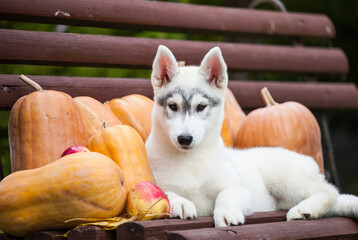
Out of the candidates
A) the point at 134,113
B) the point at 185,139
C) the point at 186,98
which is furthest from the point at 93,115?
the point at 185,139

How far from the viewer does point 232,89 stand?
5.92 m

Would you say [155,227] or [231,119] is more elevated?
[231,119]

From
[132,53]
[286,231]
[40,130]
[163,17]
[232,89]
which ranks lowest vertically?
[286,231]

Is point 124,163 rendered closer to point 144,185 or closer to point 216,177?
point 144,185

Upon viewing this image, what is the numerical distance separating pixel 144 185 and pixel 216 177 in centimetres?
68

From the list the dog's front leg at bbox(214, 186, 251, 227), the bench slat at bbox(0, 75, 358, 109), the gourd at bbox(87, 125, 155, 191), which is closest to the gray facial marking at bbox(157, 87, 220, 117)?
the gourd at bbox(87, 125, 155, 191)

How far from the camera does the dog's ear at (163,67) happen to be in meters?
3.75

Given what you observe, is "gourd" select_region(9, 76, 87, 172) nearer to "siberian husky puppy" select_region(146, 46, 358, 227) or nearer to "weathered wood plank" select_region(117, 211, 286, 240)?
"siberian husky puppy" select_region(146, 46, 358, 227)

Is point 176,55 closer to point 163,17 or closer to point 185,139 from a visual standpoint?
point 163,17

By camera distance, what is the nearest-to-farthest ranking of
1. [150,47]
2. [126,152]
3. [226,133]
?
[126,152]
[226,133]
[150,47]

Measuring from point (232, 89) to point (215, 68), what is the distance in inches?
84.7

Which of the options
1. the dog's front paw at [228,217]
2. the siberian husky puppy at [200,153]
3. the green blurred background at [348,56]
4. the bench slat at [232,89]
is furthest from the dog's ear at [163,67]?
the green blurred background at [348,56]

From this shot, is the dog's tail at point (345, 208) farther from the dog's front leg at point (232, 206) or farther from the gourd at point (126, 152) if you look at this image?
the gourd at point (126, 152)

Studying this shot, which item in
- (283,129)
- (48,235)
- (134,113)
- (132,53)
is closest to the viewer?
(48,235)
